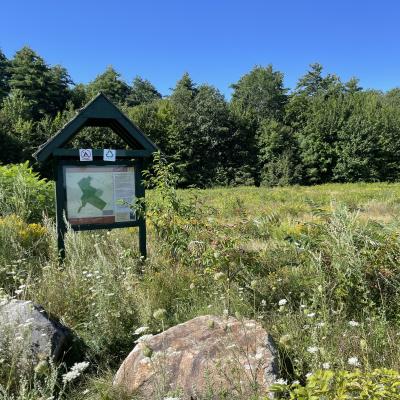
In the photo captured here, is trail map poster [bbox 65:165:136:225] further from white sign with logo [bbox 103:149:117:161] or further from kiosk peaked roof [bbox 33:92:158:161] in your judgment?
kiosk peaked roof [bbox 33:92:158:161]

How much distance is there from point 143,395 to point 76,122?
153 inches

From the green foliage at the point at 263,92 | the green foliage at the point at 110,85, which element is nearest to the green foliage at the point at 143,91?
the green foliage at the point at 110,85

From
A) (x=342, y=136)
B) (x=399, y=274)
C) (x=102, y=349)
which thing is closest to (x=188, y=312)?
(x=102, y=349)

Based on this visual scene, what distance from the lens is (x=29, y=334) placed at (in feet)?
9.23

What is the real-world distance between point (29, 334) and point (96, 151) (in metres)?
3.14

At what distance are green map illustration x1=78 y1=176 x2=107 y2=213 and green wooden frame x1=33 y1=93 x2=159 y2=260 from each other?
0.71ft

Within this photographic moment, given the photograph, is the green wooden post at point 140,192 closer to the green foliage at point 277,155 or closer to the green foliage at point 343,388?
the green foliage at point 343,388

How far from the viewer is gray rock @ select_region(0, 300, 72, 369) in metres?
2.75

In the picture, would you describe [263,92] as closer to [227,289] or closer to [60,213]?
[60,213]

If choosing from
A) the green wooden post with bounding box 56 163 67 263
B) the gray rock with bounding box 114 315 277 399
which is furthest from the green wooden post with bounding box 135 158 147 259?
the gray rock with bounding box 114 315 277 399

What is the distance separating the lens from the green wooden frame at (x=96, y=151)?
206 inches

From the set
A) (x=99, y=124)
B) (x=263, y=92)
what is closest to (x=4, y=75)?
(x=263, y=92)

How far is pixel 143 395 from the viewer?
251 cm

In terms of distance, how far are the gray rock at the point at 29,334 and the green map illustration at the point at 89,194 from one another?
A: 2.26 metres
